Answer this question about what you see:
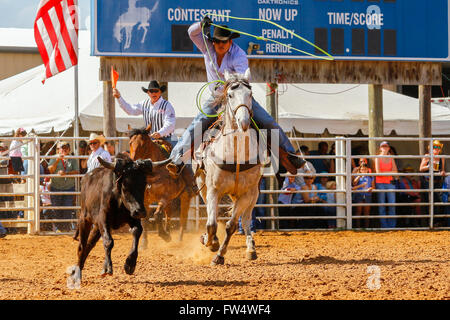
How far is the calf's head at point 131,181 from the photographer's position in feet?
22.5

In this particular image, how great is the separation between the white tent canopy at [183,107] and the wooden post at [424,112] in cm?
293

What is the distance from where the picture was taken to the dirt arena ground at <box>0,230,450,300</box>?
6.07 meters

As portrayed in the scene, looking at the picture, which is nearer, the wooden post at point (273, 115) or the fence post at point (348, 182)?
the fence post at point (348, 182)

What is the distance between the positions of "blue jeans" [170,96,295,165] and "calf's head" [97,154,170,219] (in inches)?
59.9

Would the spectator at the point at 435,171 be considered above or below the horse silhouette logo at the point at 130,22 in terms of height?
below

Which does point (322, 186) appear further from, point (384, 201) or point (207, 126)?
point (207, 126)

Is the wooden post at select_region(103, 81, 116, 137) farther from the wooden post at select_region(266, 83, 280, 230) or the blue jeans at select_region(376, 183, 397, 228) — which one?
the blue jeans at select_region(376, 183, 397, 228)

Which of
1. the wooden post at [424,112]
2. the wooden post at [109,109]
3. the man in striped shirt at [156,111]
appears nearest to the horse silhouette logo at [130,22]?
the wooden post at [109,109]

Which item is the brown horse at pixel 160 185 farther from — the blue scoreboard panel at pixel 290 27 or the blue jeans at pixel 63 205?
the blue scoreboard panel at pixel 290 27

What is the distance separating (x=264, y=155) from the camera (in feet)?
28.1

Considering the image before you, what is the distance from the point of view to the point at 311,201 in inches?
559

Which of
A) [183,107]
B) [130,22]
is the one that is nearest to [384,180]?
[183,107]

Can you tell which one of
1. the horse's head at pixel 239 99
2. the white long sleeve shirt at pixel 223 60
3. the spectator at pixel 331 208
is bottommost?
the spectator at pixel 331 208

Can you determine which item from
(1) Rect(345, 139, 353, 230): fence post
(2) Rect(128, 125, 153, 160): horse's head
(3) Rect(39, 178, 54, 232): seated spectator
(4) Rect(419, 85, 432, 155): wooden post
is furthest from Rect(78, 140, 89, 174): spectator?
(4) Rect(419, 85, 432, 155): wooden post
